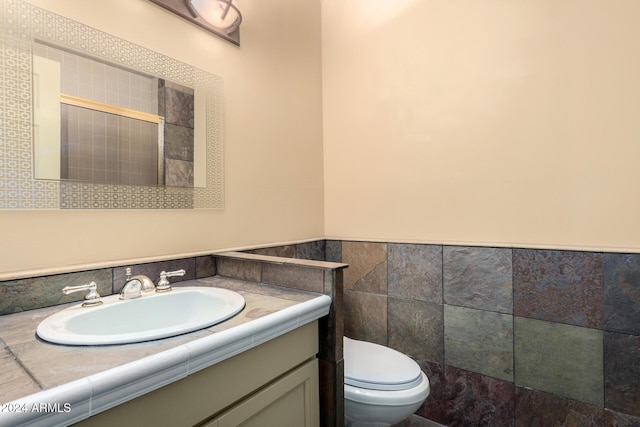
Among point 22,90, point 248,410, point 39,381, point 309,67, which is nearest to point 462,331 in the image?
point 248,410

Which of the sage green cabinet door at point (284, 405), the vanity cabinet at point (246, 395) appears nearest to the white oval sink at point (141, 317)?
the vanity cabinet at point (246, 395)

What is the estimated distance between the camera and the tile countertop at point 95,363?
49cm

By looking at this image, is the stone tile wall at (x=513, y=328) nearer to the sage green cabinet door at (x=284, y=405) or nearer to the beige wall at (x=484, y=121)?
the beige wall at (x=484, y=121)

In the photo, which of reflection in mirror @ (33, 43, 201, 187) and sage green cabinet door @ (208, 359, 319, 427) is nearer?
sage green cabinet door @ (208, 359, 319, 427)

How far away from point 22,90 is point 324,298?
1154mm

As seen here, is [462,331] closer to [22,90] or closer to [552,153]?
[552,153]

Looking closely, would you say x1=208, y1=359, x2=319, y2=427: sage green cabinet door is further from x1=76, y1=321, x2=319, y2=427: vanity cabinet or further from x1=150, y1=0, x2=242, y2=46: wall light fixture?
x1=150, y1=0, x2=242, y2=46: wall light fixture

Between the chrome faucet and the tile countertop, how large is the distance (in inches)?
7.9

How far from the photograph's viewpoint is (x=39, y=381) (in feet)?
1.75

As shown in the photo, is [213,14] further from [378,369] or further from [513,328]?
[513,328]

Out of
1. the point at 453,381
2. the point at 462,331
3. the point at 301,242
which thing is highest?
the point at 301,242

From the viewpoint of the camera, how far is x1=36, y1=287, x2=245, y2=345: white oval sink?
699 millimetres

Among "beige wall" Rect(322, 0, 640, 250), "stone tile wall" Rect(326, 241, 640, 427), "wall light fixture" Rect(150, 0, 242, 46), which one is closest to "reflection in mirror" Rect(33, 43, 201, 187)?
"wall light fixture" Rect(150, 0, 242, 46)

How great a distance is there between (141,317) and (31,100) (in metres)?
0.77
